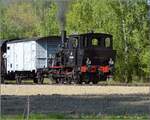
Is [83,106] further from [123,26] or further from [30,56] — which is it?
[123,26]

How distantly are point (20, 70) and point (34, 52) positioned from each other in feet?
7.88

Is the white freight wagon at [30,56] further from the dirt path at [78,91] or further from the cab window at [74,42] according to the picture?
the dirt path at [78,91]

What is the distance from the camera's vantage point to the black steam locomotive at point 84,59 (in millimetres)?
32469

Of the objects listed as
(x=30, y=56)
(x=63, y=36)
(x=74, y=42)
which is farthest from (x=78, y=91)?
(x=30, y=56)

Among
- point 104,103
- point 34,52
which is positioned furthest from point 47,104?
point 34,52

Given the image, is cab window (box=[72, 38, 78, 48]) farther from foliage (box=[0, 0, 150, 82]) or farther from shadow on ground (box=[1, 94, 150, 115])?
shadow on ground (box=[1, 94, 150, 115])

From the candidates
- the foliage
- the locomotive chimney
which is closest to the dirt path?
the locomotive chimney

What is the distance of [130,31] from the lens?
4094 cm

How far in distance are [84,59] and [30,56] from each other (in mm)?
5827

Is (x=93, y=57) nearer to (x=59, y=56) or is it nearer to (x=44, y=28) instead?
(x=59, y=56)

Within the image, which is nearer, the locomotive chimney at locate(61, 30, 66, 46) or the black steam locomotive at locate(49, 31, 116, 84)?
the black steam locomotive at locate(49, 31, 116, 84)

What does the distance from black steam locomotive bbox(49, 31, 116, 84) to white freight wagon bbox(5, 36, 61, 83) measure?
8.34ft

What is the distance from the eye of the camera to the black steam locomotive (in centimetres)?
3247

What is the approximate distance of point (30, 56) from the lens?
3756 cm
